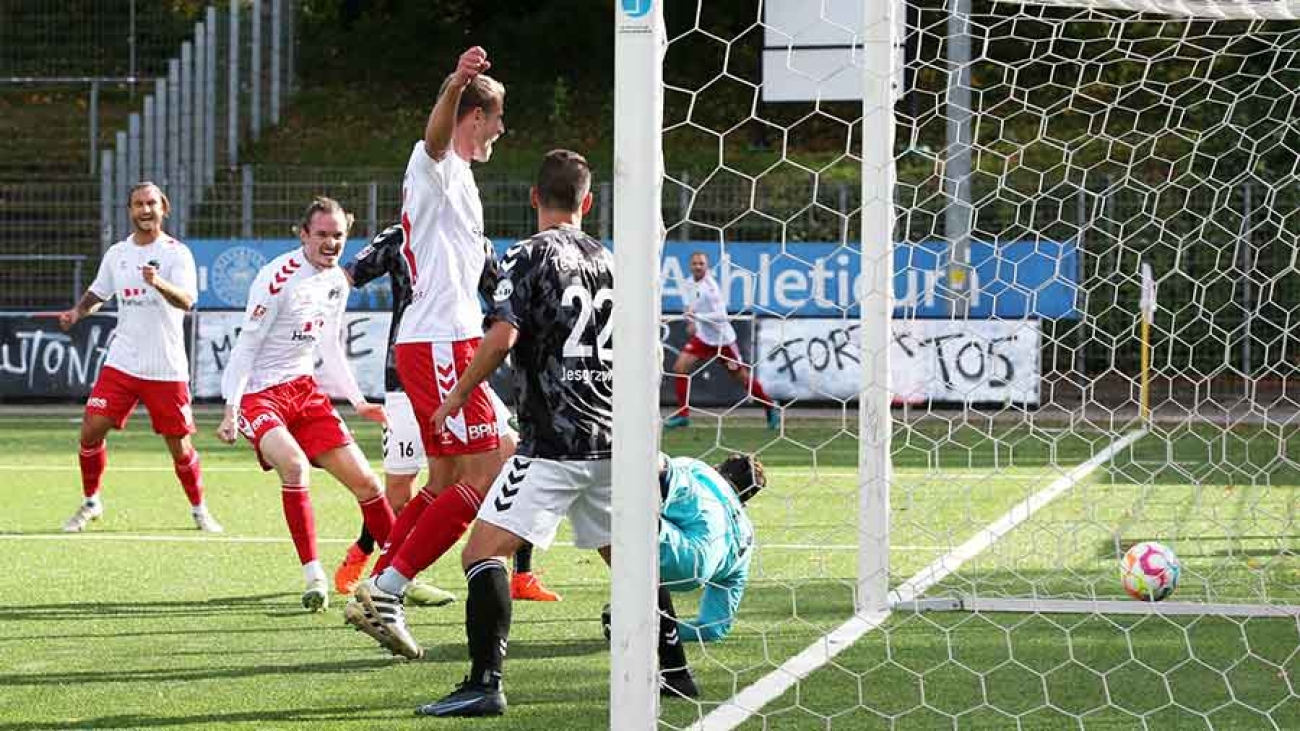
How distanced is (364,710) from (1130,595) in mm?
3283

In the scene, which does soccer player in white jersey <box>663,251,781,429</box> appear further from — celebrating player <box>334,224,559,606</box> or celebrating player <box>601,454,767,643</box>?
celebrating player <box>601,454,767,643</box>

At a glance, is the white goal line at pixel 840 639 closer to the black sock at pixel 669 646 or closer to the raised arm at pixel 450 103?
the black sock at pixel 669 646

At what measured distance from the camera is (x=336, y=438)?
8039 millimetres

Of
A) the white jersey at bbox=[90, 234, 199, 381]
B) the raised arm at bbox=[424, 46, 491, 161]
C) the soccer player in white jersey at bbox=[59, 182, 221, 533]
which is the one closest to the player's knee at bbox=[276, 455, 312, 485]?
the raised arm at bbox=[424, 46, 491, 161]

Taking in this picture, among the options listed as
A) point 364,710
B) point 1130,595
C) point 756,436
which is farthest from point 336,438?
point 756,436

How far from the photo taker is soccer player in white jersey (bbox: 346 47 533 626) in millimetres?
6434

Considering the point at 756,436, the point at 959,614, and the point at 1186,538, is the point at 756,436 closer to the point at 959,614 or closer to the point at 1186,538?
the point at 1186,538

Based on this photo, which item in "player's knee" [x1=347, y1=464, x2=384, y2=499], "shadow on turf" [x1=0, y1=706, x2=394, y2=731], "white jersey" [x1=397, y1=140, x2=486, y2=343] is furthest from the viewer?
"player's knee" [x1=347, y1=464, x2=384, y2=499]

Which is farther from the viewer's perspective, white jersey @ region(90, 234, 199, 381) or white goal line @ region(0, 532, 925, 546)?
white jersey @ region(90, 234, 199, 381)

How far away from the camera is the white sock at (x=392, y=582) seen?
A: 20.5 feet

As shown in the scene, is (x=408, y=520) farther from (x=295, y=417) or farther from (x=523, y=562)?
(x=295, y=417)

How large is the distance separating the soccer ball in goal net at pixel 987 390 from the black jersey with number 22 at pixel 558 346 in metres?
0.41

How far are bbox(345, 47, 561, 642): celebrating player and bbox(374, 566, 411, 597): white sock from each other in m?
0.02

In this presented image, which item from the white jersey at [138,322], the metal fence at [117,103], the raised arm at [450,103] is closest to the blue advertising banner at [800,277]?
the metal fence at [117,103]
